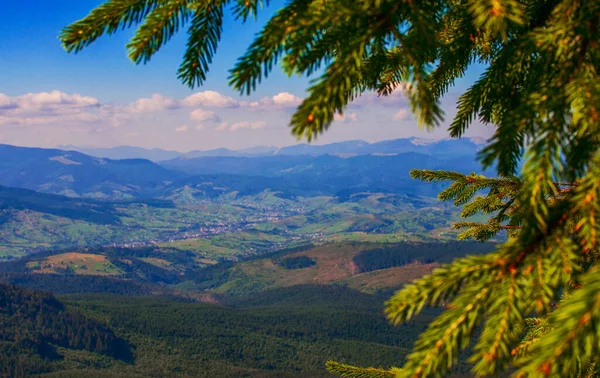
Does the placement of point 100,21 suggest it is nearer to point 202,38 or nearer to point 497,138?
point 202,38

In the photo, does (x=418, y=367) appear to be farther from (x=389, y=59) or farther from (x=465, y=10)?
(x=465, y=10)

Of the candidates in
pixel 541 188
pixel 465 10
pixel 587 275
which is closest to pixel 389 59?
pixel 465 10

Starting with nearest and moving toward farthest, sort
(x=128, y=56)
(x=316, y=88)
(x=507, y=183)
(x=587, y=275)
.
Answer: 1. (x=587, y=275)
2. (x=316, y=88)
3. (x=128, y=56)
4. (x=507, y=183)

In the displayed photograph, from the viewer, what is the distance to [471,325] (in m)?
1.87

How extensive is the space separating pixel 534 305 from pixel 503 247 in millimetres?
271

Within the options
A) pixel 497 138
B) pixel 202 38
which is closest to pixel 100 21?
pixel 202 38

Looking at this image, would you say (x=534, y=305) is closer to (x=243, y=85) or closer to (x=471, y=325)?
(x=471, y=325)

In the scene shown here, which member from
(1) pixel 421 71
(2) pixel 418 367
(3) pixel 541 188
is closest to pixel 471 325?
(2) pixel 418 367

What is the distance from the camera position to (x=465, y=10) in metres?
2.75

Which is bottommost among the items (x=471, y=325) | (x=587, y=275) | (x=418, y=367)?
(x=418, y=367)

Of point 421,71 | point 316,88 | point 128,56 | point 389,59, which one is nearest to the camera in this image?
point 316,88

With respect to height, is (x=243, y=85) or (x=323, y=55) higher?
(x=323, y=55)

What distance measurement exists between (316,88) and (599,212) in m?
1.26

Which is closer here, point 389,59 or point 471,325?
point 471,325
